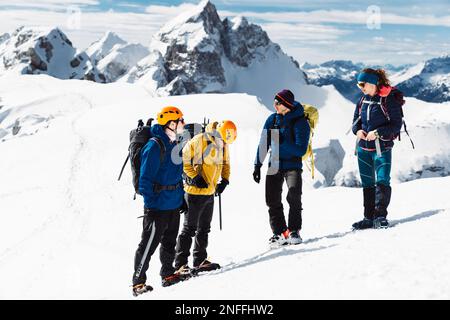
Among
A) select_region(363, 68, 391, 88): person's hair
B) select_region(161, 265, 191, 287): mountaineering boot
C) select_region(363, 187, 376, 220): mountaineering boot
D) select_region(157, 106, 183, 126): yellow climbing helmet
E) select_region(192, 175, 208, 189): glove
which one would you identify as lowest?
select_region(161, 265, 191, 287): mountaineering boot

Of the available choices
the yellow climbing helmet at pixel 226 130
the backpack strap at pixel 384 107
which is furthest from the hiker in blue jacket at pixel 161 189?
the backpack strap at pixel 384 107

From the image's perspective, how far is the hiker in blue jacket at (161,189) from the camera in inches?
268

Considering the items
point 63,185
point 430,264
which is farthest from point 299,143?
point 63,185

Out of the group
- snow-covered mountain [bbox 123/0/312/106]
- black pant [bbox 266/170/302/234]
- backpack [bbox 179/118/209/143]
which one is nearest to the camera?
backpack [bbox 179/118/209/143]

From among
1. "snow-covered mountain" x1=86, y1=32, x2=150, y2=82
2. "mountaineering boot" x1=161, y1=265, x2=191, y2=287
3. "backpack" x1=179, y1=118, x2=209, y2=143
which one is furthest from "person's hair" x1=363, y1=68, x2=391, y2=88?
"snow-covered mountain" x1=86, y1=32, x2=150, y2=82

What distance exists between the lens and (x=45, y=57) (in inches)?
6319

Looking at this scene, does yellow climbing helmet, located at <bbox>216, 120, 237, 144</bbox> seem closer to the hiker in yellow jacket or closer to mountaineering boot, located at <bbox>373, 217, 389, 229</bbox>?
the hiker in yellow jacket

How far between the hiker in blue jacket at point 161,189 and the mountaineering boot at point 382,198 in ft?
Result: 10.4

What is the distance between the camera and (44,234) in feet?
48.3

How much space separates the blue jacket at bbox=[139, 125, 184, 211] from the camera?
6781 mm

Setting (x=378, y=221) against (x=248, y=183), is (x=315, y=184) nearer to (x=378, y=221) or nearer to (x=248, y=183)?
(x=248, y=183)

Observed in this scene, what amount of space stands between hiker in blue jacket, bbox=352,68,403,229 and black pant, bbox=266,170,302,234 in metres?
1.11
